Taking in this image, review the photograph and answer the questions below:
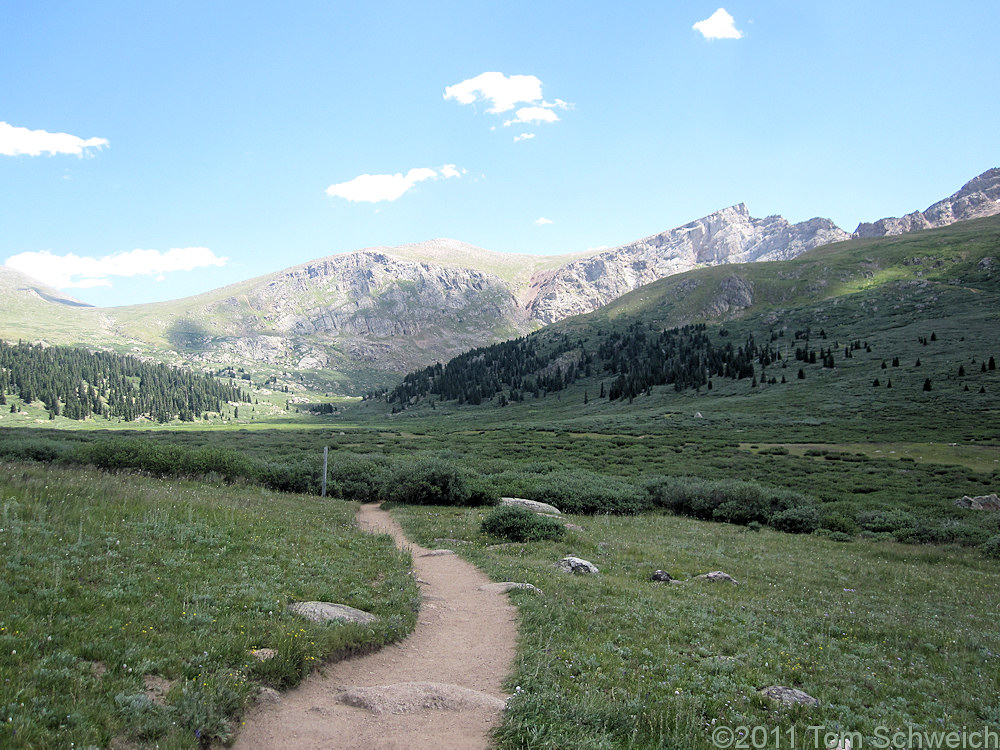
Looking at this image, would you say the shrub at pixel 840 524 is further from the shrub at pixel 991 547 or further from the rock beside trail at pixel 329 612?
the rock beside trail at pixel 329 612

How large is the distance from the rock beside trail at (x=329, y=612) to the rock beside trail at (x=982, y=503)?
4155 cm

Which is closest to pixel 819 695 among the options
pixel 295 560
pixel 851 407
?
Result: pixel 295 560

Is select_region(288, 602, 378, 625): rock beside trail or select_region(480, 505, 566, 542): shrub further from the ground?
select_region(288, 602, 378, 625): rock beside trail

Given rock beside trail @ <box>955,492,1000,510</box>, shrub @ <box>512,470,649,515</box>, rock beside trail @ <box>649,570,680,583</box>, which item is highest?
rock beside trail @ <box>649,570,680,583</box>

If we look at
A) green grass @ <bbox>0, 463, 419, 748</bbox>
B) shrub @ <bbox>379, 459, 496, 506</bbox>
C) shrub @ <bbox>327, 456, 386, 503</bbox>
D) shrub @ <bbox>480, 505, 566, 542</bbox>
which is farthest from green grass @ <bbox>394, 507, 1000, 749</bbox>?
shrub @ <bbox>327, 456, 386, 503</bbox>

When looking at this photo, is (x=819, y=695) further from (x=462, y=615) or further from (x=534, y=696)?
(x=462, y=615)

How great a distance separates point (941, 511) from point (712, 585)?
2761 cm

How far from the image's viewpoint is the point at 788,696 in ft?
28.5

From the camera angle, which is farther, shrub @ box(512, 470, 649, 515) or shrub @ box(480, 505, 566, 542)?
shrub @ box(512, 470, 649, 515)

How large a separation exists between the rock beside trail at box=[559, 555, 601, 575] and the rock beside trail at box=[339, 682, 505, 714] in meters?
9.70

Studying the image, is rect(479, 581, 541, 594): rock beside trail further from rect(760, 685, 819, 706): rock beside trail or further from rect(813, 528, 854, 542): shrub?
rect(813, 528, 854, 542): shrub

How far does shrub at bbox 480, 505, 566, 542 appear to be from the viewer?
2320 cm

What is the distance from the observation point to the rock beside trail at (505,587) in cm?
1446

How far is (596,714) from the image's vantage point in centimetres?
739
